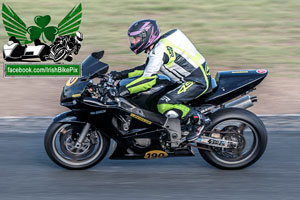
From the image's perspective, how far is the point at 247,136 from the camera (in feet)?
22.5

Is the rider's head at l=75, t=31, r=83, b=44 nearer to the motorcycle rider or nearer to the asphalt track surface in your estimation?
the asphalt track surface

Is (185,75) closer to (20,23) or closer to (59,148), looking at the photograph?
(59,148)

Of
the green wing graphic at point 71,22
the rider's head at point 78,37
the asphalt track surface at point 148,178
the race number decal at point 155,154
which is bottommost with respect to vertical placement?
the asphalt track surface at point 148,178

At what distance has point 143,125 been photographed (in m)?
6.70

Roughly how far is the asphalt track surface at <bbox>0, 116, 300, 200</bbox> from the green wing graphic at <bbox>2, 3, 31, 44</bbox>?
671 centimetres

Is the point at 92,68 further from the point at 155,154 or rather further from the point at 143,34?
the point at 155,154

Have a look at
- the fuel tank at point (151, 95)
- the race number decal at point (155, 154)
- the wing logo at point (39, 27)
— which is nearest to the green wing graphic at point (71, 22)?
the wing logo at point (39, 27)

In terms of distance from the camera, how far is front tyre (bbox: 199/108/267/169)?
665 cm

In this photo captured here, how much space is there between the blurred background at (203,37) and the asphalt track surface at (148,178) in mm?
2205

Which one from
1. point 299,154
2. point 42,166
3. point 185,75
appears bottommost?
point 42,166

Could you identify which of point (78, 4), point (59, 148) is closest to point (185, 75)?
point (59, 148)

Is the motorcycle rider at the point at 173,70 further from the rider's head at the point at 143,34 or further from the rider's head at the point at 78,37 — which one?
the rider's head at the point at 78,37

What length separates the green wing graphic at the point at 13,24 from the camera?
47.2 feet

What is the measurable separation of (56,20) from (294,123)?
8.67 meters
